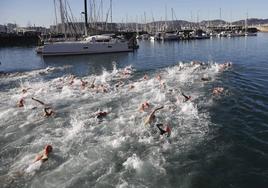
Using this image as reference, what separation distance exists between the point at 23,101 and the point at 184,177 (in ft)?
64.3

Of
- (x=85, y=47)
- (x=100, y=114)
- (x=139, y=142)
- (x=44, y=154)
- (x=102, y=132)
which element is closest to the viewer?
(x=44, y=154)

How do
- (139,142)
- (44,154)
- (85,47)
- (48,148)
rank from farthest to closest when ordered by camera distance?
1. (85,47)
2. (139,142)
3. (48,148)
4. (44,154)

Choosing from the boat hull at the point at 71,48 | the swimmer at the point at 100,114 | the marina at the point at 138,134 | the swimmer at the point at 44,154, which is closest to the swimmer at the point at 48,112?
the marina at the point at 138,134

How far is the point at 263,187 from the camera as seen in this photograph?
49.4ft

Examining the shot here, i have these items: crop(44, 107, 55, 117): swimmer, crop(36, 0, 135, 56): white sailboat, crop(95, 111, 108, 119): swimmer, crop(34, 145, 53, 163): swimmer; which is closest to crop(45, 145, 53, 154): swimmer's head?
crop(34, 145, 53, 163): swimmer

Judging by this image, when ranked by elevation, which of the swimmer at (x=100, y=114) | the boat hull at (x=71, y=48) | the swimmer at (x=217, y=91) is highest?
the boat hull at (x=71, y=48)

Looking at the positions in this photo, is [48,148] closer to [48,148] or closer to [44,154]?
[48,148]

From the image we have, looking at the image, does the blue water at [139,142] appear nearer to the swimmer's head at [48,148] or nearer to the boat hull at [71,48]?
the swimmer's head at [48,148]

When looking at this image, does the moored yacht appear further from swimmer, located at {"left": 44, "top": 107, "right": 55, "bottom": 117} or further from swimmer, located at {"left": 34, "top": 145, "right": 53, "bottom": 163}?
swimmer, located at {"left": 34, "top": 145, "right": 53, "bottom": 163}

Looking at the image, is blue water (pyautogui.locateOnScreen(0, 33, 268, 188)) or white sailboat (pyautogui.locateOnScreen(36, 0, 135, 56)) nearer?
blue water (pyautogui.locateOnScreen(0, 33, 268, 188))

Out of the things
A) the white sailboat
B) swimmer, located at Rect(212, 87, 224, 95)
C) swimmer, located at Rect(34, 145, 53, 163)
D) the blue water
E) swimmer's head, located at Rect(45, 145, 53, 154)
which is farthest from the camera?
the white sailboat

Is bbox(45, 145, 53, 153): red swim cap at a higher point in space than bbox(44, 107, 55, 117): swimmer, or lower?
lower

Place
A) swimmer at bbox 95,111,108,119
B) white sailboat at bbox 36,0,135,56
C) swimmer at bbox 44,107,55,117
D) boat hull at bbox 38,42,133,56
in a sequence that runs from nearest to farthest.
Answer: swimmer at bbox 95,111,108,119
swimmer at bbox 44,107,55,117
boat hull at bbox 38,42,133,56
white sailboat at bbox 36,0,135,56

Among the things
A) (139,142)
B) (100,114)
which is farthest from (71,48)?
(139,142)
